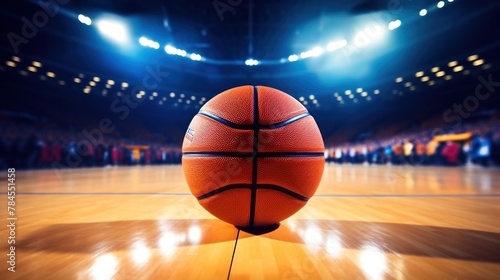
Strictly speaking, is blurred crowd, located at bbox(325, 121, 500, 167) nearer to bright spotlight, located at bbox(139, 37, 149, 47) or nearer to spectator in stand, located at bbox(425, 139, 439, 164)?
spectator in stand, located at bbox(425, 139, 439, 164)

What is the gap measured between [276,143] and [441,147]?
1303cm

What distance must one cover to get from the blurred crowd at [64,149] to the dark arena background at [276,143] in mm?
63

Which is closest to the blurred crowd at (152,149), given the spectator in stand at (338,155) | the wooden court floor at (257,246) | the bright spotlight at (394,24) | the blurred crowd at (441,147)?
the blurred crowd at (441,147)

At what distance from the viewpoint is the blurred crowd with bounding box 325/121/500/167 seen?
9320 mm

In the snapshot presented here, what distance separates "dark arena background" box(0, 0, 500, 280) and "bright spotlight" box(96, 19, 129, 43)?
9 centimetres

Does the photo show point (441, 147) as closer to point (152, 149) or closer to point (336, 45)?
point (336, 45)

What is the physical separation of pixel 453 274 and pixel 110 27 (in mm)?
12922

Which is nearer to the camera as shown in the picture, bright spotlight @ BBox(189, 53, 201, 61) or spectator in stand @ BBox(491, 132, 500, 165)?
spectator in stand @ BBox(491, 132, 500, 165)

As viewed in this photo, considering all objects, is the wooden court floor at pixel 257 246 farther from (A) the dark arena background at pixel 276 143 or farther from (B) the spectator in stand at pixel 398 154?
(B) the spectator in stand at pixel 398 154

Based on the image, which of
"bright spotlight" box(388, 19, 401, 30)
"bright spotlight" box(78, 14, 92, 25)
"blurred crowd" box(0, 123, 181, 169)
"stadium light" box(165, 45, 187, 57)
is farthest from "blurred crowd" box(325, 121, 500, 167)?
"bright spotlight" box(78, 14, 92, 25)

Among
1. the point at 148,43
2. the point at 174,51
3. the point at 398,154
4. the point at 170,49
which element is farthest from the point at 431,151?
the point at 148,43

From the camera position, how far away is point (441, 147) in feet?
35.9


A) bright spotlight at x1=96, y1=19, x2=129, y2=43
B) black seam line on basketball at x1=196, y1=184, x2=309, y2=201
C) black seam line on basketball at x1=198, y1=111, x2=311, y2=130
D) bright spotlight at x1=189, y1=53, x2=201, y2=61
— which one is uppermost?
bright spotlight at x1=189, y1=53, x2=201, y2=61

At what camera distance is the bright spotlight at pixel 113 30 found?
32.1ft
